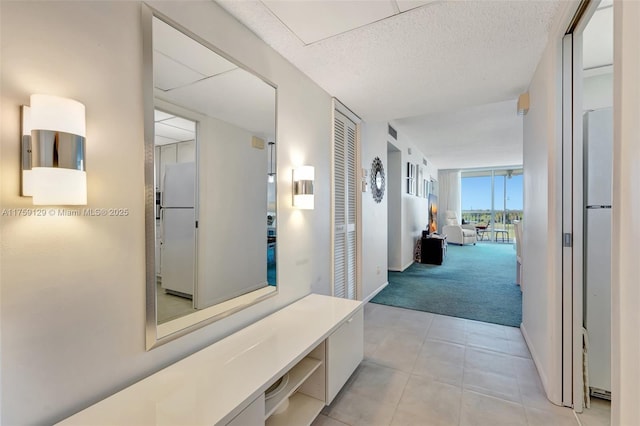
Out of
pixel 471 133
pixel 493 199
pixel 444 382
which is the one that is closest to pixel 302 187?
pixel 444 382

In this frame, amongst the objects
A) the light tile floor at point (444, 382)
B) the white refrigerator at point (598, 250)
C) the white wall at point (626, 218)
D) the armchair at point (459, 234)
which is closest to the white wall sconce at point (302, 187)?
the light tile floor at point (444, 382)

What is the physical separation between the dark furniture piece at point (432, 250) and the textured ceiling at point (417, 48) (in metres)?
3.99

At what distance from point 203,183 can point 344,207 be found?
178cm

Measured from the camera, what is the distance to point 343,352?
1.83 metres

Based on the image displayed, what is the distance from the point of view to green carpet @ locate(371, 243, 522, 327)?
3432 mm

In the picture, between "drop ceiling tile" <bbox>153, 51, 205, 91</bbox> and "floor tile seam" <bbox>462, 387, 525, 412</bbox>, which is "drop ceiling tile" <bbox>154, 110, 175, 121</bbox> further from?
"floor tile seam" <bbox>462, 387, 525, 412</bbox>

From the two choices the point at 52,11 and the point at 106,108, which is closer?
the point at 52,11

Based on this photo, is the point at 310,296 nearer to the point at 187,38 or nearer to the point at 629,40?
the point at 187,38

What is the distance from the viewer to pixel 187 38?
137cm

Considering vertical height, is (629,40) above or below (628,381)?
above

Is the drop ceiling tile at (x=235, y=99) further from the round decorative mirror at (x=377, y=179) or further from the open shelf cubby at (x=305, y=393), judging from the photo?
the round decorative mirror at (x=377, y=179)

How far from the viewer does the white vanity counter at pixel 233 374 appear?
946 mm

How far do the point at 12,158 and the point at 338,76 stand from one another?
7.00ft

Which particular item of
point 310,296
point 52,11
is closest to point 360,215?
point 310,296
